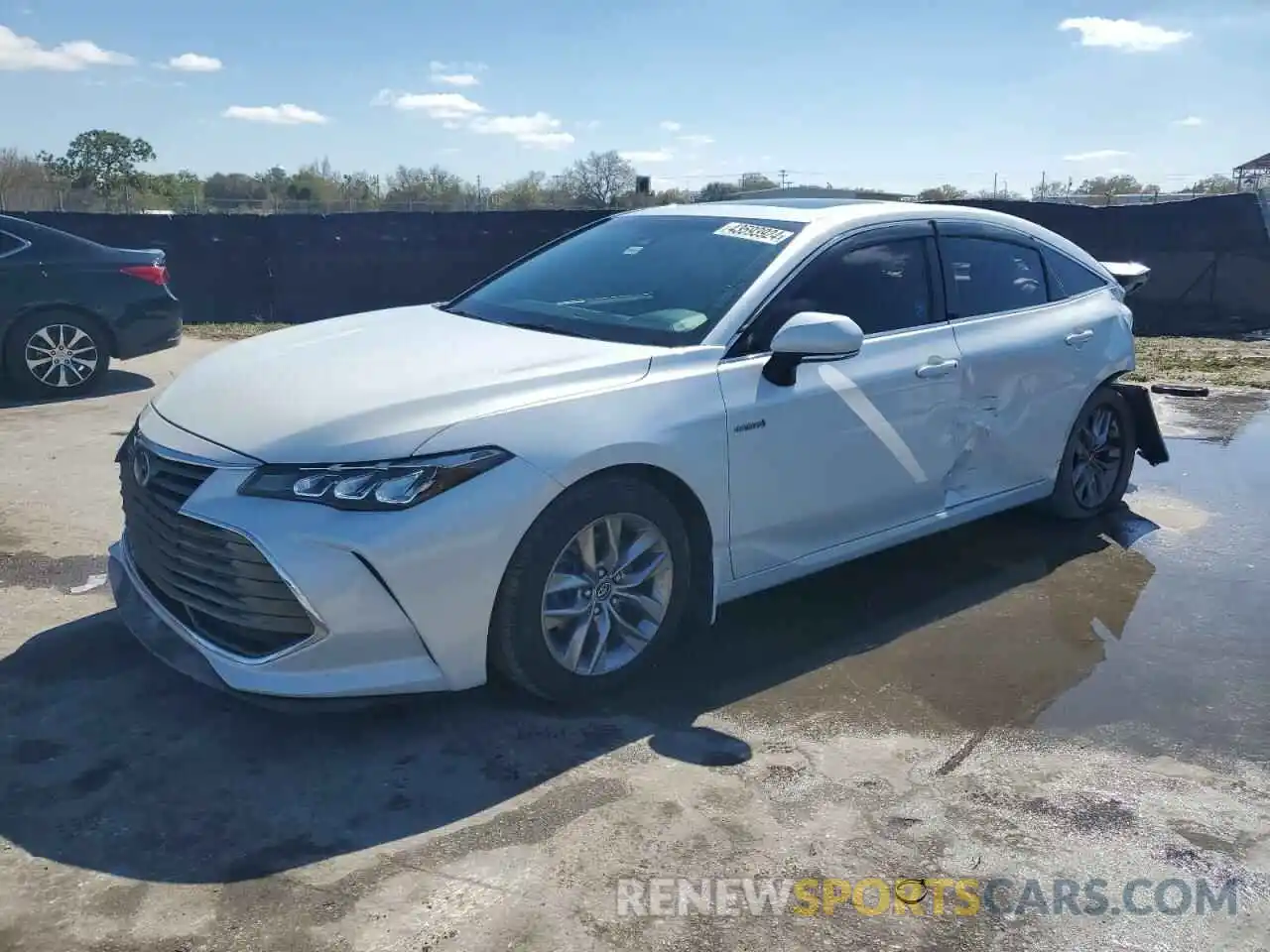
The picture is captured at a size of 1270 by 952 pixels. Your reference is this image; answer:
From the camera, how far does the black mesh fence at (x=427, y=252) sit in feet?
47.4

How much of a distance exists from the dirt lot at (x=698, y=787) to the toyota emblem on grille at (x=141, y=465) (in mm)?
722

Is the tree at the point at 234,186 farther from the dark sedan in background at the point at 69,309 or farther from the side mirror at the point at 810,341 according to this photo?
the side mirror at the point at 810,341

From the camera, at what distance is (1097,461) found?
6.03 metres

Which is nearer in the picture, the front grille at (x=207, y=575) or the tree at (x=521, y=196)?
the front grille at (x=207, y=575)

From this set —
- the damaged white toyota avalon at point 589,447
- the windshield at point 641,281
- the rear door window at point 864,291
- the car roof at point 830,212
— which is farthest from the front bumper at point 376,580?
the car roof at point 830,212

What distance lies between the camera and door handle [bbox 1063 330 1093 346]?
217 inches

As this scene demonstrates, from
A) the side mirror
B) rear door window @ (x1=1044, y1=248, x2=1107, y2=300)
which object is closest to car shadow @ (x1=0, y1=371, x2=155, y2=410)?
the side mirror

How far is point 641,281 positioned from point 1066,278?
7.98 ft

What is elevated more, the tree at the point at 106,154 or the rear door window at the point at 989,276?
the tree at the point at 106,154

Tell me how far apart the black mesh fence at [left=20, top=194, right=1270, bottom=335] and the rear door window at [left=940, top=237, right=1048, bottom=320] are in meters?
9.84

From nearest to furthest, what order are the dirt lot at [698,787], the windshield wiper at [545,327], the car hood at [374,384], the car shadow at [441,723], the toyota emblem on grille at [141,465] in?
the dirt lot at [698,787]
the car shadow at [441,723]
the car hood at [374,384]
the toyota emblem on grille at [141,465]
the windshield wiper at [545,327]

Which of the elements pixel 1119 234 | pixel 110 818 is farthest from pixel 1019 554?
pixel 1119 234

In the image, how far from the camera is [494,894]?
2822 mm

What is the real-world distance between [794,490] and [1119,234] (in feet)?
41.2
